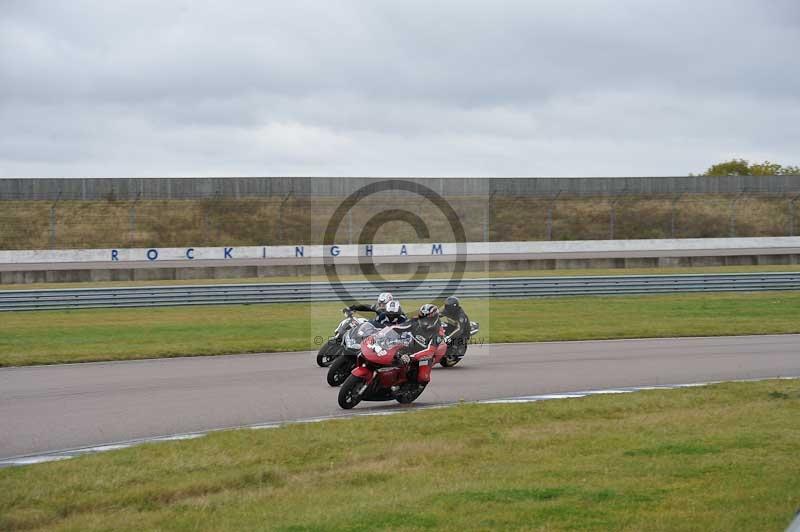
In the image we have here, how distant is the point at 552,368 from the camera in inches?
619

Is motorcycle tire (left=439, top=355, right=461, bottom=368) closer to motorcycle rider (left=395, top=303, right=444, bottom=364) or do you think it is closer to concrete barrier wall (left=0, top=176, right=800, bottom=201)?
motorcycle rider (left=395, top=303, right=444, bottom=364)

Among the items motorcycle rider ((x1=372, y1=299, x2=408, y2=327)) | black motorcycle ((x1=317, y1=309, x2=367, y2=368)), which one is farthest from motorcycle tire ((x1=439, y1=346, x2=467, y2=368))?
motorcycle rider ((x1=372, y1=299, x2=408, y2=327))

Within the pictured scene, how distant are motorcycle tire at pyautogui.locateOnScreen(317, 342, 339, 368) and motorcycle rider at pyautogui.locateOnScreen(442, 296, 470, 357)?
1.76 metres

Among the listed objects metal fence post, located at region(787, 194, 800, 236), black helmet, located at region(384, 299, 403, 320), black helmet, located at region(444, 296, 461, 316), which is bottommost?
black helmet, located at region(444, 296, 461, 316)

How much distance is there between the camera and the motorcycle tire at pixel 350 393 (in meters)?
12.1

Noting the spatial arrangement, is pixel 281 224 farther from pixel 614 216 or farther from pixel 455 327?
pixel 455 327

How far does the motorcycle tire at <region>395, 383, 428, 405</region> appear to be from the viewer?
12609 millimetres

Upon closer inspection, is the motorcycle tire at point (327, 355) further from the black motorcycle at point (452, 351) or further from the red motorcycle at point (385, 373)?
the red motorcycle at point (385, 373)

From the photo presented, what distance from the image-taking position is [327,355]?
52.2ft

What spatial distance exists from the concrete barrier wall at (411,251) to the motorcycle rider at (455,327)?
29979mm

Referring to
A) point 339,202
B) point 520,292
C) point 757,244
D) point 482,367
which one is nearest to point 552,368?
point 482,367

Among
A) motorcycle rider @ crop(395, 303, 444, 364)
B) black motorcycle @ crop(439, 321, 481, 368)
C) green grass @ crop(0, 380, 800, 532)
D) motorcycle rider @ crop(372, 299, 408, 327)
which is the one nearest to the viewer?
green grass @ crop(0, 380, 800, 532)

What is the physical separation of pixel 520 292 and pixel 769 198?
32968mm

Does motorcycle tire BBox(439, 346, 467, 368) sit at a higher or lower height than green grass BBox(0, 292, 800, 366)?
higher
